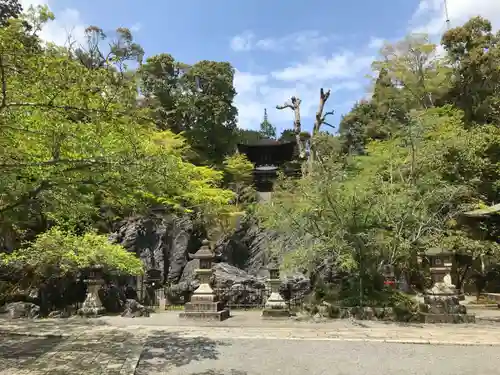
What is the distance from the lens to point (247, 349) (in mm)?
7695

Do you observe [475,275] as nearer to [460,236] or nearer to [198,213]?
[460,236]

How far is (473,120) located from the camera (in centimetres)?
2470

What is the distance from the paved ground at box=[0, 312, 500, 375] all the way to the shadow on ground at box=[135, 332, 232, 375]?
0.02 meters

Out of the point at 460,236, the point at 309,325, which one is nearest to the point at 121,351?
the point at 309,325

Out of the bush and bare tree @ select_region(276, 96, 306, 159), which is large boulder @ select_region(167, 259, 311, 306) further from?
bare tree @ select_region(276, 96, 306, 159)

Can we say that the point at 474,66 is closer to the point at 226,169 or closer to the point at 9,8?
the point at 226,169

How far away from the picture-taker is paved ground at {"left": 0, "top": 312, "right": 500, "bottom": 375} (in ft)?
20.8

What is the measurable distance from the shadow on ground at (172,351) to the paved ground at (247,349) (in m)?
0.02

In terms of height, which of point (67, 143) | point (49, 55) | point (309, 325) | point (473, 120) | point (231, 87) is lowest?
point (309, 325)

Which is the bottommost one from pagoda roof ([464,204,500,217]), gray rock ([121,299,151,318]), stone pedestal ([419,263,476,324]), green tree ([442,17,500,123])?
gray rock ([121,299,151,318])

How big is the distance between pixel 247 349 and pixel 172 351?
1476mm

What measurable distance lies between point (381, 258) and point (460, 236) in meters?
4.13

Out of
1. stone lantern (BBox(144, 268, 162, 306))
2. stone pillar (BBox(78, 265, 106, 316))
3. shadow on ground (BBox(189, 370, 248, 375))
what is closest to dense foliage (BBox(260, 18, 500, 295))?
shadow on ground (BBox(189, 370, 248, 375))

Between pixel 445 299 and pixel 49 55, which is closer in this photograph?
pixel 49 55
